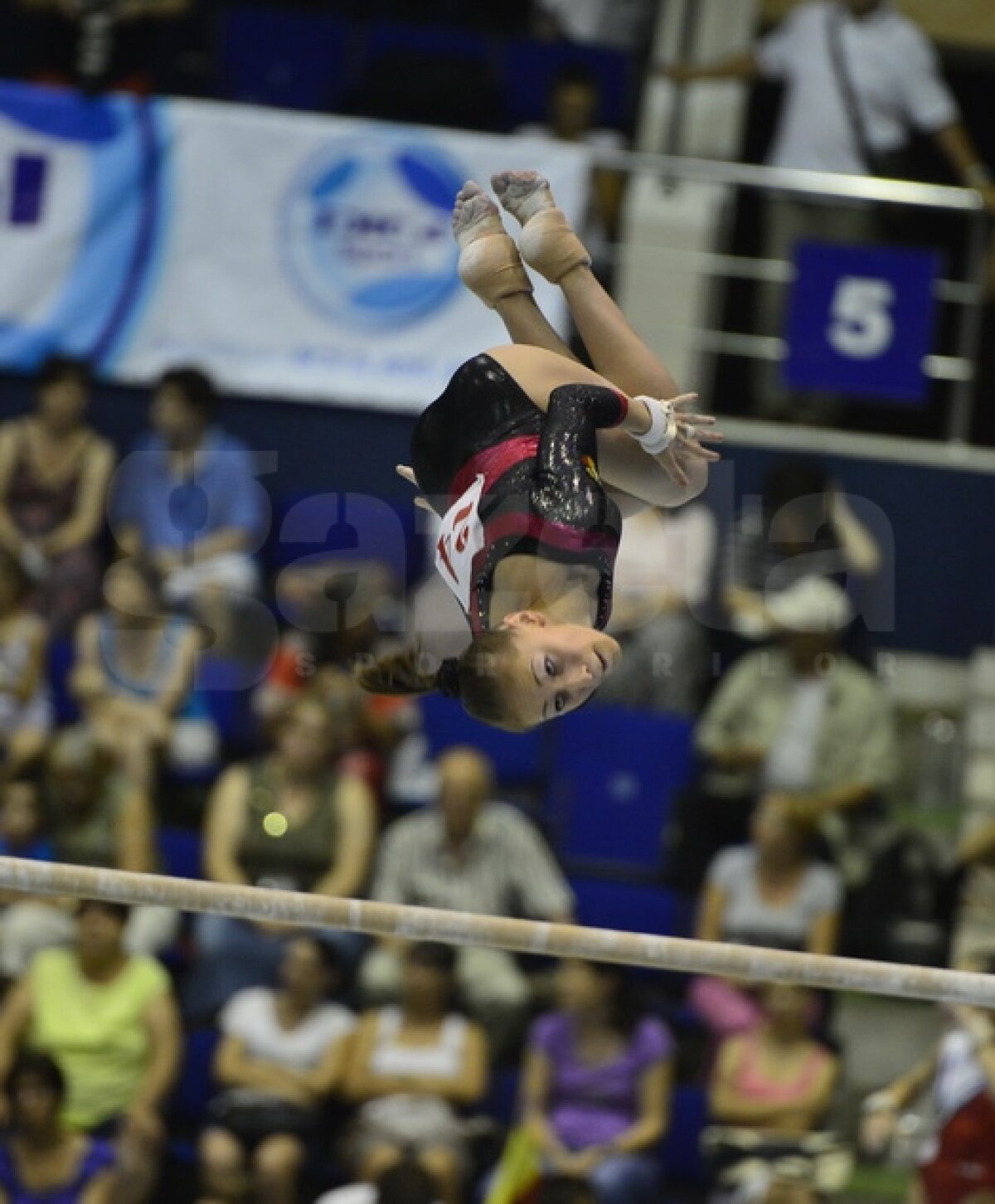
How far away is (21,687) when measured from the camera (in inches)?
289

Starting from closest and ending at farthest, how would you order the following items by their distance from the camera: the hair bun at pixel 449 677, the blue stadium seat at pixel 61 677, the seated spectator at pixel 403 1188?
the hair bun at pixel 449 677, the seated spectator at pixel 403 1188, the blue stadium seat at pixel 61 677

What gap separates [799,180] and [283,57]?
2.34 m

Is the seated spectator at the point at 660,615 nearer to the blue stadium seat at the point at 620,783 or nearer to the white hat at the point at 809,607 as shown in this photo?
the blue stadium seat at the point at 620,783

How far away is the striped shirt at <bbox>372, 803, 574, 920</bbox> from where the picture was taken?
22.6ft

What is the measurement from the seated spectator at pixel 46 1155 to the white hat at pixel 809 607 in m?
2.88

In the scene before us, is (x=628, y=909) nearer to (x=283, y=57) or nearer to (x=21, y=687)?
(x=21, y=687)

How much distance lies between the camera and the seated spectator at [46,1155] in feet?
20.9

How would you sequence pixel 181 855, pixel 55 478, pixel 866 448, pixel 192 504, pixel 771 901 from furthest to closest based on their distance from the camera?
1. pixel 866 448
2. pixel 55 478
3. pixel 192 504
4. pixel 181 855
5. pixel 771 901

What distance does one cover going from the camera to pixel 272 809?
23.1ft

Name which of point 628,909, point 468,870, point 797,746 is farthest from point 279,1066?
point 797,746

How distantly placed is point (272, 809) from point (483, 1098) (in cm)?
119

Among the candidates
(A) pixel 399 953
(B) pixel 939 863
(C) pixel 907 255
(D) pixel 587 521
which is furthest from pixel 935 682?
(D) pixel 587 521

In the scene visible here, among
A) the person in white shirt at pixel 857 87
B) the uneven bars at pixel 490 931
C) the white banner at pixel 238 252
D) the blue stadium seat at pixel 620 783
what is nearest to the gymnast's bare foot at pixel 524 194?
the uneven bars at pixel 490 931

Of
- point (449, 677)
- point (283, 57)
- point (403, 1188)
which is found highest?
point (283, 57)
